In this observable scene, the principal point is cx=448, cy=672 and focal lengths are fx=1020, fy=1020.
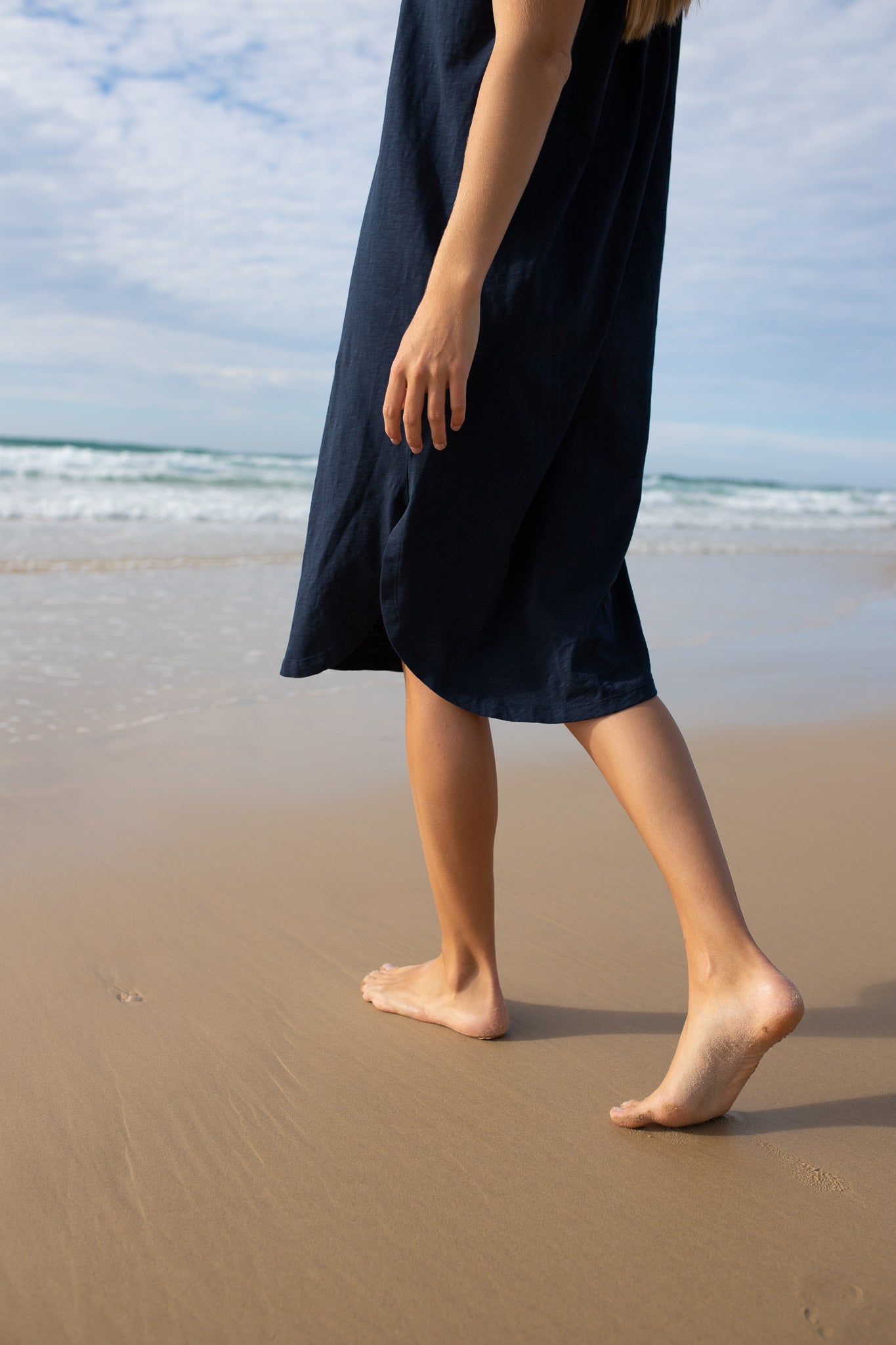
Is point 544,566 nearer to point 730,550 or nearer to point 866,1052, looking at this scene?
point 866,1052

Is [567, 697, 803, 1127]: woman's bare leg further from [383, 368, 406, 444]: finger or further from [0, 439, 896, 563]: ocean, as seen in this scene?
[0, 439, 896, 563]: ocean

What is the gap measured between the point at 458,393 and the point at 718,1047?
760 millimetres

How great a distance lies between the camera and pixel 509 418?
113 cm

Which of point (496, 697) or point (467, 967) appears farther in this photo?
point (467, 967)

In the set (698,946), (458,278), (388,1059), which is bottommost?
(388,1059)

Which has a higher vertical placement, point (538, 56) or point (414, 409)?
point (538, 56)

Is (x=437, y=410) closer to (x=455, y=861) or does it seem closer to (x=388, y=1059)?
(x=455, y=861)

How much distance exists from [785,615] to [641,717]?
4.56 m

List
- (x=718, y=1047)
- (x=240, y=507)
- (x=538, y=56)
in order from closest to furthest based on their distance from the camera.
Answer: (x=538, y=56), (x=718, y=1047), (x=240, y=507)

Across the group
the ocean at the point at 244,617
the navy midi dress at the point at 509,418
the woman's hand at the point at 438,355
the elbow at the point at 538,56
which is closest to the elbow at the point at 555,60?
the elbow at the point at 538,56

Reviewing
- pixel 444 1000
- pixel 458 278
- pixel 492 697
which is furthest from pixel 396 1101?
pixel 458 278

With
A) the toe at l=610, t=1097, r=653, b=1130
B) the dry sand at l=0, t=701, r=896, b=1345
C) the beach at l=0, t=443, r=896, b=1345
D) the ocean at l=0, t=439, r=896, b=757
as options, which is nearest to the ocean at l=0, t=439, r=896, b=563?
the ocean at l=0, t=439, r=896, b=757

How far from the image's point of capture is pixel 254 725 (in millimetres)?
2922

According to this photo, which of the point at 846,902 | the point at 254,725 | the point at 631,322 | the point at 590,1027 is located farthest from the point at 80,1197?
the point at 254,725
